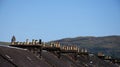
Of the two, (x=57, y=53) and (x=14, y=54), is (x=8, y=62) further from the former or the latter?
(x=57, y=53)


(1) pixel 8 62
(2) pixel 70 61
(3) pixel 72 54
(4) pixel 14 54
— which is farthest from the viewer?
(3) pixel 72 54

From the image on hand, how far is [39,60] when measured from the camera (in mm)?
43406

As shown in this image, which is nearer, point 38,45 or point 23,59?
point 23,59

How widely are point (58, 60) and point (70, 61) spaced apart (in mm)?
5306

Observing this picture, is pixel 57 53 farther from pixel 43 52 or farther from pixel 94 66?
pixel 94 66

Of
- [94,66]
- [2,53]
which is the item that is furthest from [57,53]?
[2,53]

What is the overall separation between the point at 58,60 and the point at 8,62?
15174mm

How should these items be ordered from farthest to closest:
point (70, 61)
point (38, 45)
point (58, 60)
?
1. point (70, 61)
2. point (58, 60)
3. point (38, 45)

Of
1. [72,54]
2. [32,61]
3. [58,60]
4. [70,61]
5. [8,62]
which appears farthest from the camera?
[72,54]

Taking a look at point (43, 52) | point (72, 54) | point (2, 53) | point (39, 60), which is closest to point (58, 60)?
point (43, 52)

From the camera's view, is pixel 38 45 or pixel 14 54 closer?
pixel 14 54

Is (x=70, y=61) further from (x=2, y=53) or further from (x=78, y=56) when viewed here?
(x=2, y=53)

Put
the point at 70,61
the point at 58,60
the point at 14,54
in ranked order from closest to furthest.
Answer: the point at 14,54 < the point at 58,60 < the point at 70,61

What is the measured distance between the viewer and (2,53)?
3616 centimetres
